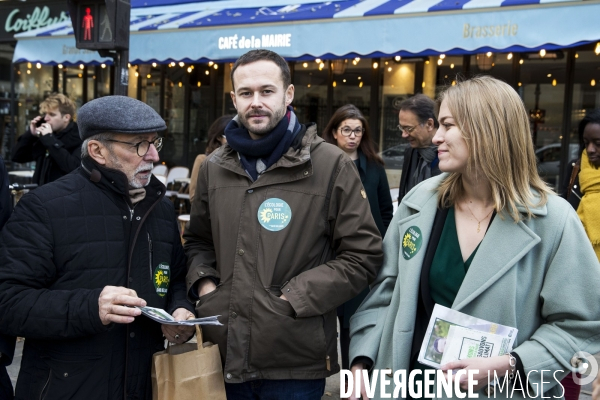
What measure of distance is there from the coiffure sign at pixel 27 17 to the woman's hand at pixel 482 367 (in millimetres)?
12943

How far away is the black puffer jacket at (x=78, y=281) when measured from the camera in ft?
6.62

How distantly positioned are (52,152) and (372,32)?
3585 mm

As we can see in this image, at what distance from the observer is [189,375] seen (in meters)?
2.12

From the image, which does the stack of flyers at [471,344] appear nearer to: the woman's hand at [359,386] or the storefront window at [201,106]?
the woman's hand at [359,386]

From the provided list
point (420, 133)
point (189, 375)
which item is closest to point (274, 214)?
point (189, 375)

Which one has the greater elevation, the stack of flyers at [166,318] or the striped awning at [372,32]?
the striped awning at [372,32]

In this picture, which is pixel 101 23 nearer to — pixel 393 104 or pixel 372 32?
pixel 372 32

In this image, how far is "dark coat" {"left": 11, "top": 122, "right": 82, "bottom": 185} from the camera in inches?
215

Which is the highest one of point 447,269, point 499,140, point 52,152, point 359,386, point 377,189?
point 499,140

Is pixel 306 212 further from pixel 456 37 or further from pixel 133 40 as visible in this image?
pixel 133 40

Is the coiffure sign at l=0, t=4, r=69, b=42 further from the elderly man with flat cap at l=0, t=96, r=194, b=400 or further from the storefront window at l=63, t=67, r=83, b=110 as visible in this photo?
the elderly man with flat cap at l=0, t=96, r=194, b=400

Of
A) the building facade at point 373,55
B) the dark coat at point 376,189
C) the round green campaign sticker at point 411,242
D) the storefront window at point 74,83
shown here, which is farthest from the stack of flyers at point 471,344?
the storefront window at point 74,83

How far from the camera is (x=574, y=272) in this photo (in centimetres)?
193

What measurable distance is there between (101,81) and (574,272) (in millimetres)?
12408
